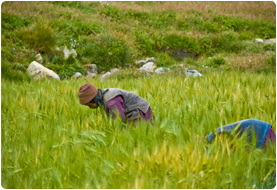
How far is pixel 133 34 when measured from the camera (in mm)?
12266

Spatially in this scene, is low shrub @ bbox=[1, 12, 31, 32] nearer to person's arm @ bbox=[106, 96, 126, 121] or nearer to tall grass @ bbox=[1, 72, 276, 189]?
tall grass @ bbox=[1, 72, 276, 189]

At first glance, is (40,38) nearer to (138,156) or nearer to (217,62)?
(217,62)

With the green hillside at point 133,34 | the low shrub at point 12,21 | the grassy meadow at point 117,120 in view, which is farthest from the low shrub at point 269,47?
the low shrub at point 12,21

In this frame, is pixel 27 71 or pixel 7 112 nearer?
pixel 7 112

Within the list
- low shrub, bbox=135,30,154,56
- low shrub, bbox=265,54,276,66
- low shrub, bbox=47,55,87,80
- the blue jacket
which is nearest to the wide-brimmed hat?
the blue jacket

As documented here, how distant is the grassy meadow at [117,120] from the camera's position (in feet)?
6.51

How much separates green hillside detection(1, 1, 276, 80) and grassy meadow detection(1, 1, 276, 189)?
6cm

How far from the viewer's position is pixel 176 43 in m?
12.4

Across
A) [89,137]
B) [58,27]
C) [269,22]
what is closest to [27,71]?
[58,27]

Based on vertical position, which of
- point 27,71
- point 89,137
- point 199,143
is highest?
point 199,143

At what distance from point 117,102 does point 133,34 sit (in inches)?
367

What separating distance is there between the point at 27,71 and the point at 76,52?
2.56m

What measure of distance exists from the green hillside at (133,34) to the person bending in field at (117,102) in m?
4.74

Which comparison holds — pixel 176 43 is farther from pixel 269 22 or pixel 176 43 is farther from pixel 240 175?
pixel 240 175
